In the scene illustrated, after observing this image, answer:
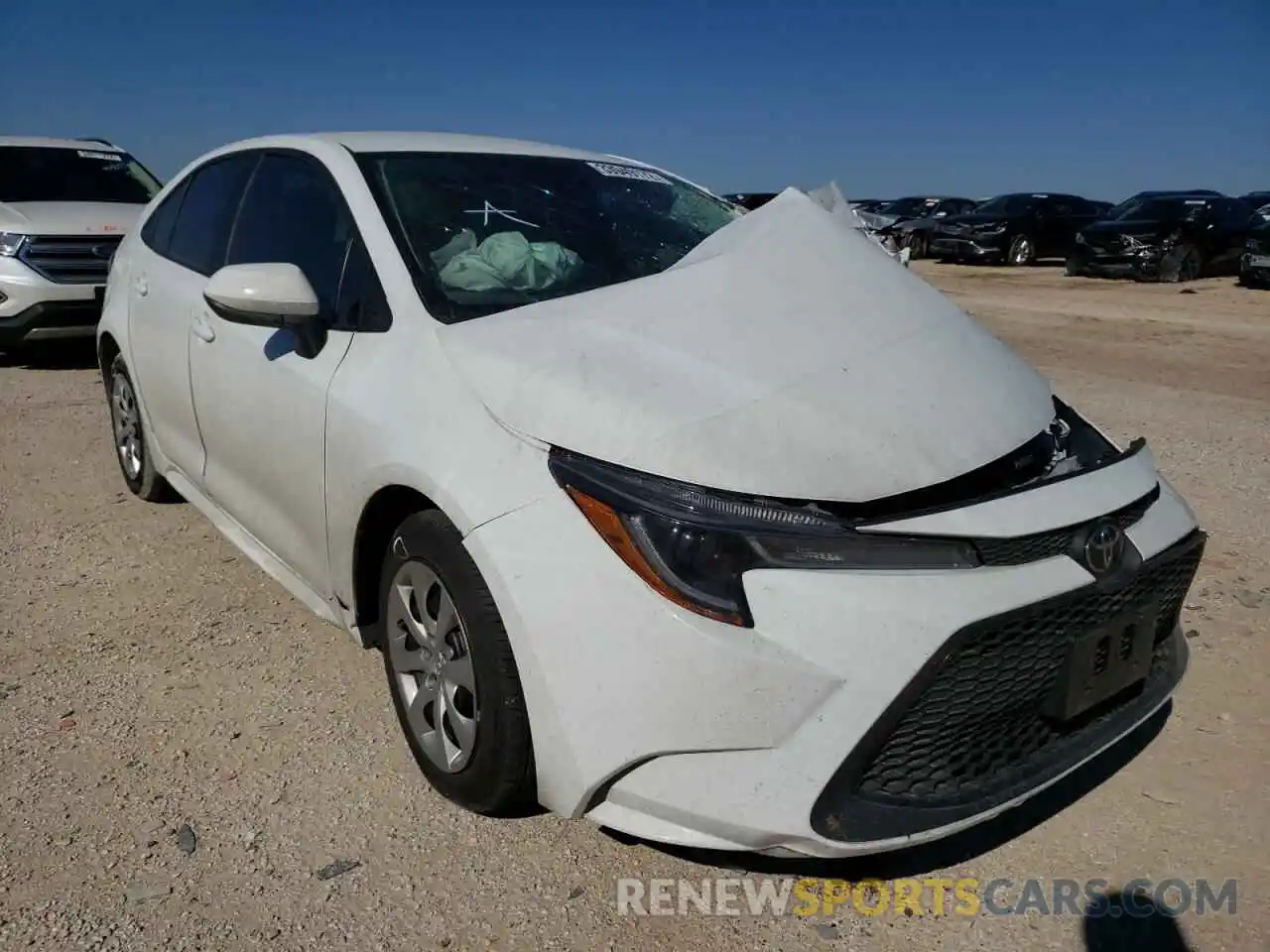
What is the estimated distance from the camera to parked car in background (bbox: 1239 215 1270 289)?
14.9 metres

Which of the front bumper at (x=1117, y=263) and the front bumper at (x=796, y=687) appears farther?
the front bumper at (x=1117, y=263)

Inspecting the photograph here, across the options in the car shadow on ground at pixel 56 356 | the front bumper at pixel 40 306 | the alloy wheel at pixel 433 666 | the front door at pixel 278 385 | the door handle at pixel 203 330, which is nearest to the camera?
the alloy wheel at pixel 433 666

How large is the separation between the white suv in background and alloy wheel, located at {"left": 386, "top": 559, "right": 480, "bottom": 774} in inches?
244

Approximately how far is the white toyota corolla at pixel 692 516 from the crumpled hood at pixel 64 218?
5.67 m

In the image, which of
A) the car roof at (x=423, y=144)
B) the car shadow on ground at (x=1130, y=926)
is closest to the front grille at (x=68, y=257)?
the car roof at (x=423, y=144)

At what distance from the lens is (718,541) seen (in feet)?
6.04

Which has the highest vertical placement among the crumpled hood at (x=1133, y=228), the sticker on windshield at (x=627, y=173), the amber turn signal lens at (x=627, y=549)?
the sticker on windshield at (x=627, y=173)

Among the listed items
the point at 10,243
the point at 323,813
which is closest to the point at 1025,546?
the point at 323,813

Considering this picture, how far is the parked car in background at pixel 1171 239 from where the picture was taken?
16.6 metres

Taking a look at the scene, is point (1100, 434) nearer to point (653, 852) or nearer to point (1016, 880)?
point (1016, 880)

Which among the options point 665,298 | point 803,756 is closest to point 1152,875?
point 803,756

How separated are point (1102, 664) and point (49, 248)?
793 cm

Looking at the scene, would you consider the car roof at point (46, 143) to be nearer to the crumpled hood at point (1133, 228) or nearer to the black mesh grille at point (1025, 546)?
the black mesh grille at point (1025, 546)

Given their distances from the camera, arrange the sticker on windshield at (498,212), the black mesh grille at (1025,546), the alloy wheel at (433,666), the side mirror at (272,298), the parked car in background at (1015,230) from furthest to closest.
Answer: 1. the parked car in background at (1015,230)
2. the sticker on windshield at (498,212)
3. the side mirror at (272,298)
4. the alloy wheel at (433,666)
5. the black mesh grille at (1025,546)
